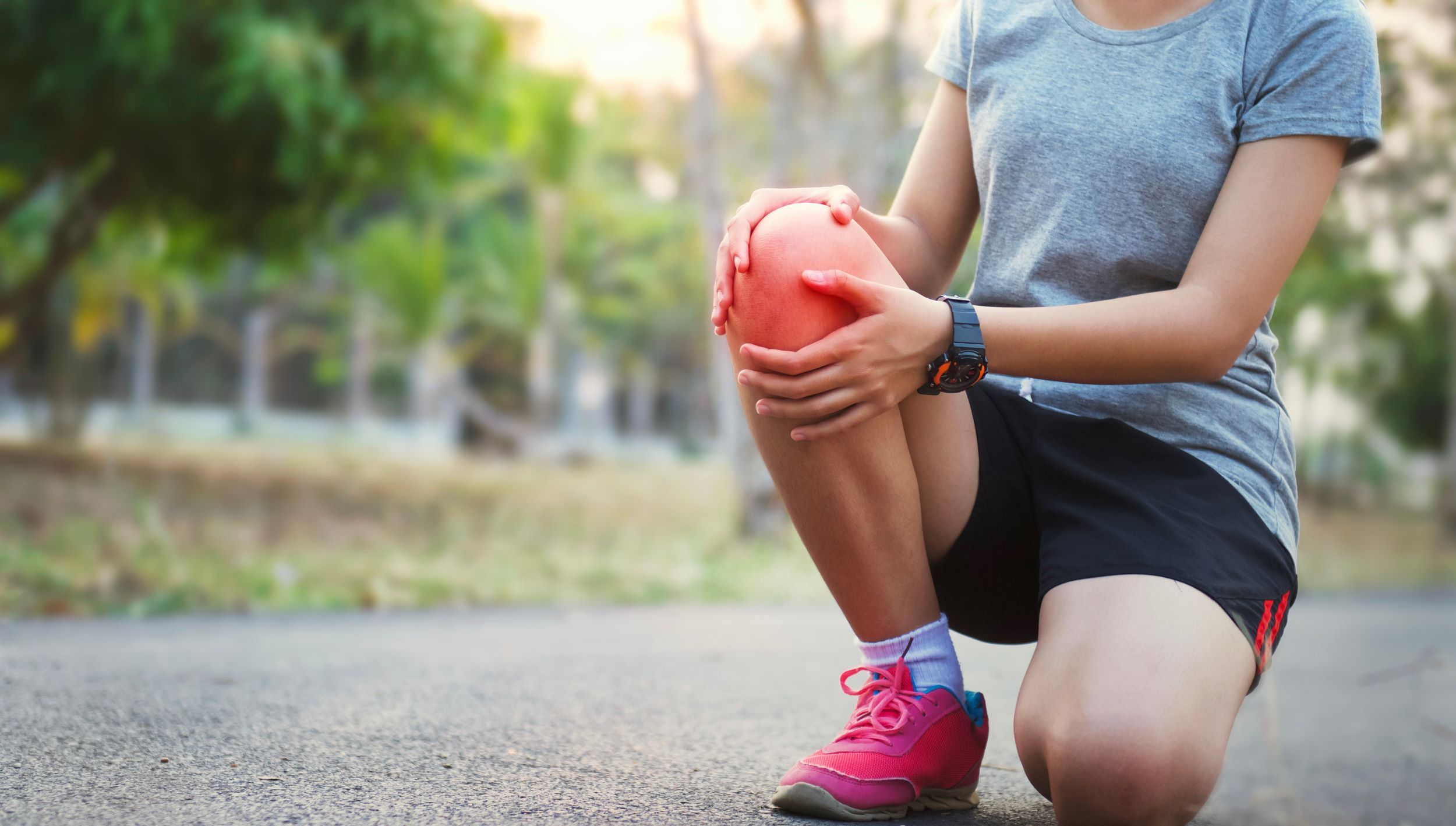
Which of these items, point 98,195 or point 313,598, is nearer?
point 313,598

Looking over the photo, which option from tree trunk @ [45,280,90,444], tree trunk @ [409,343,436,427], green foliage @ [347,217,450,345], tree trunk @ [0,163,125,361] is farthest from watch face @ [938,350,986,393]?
tree trunk @ [409,343,436,427]

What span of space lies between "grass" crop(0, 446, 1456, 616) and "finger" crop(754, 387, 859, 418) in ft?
11.0

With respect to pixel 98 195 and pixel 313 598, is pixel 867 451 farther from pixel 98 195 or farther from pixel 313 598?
pixel 98 195

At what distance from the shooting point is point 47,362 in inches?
517

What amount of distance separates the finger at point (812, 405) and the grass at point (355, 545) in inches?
132

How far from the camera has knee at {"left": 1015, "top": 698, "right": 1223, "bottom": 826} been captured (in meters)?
1.31

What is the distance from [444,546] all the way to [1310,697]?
15.1 feet

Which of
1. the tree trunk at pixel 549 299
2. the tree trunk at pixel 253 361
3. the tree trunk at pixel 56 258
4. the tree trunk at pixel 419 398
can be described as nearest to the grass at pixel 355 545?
the tree trunk at pixel 56 258

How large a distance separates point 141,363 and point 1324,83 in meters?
26.7

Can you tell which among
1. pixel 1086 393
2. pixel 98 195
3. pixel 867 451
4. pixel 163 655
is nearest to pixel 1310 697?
pixel 1086 393

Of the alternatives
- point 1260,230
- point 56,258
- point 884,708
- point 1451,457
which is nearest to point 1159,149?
point 1260,230

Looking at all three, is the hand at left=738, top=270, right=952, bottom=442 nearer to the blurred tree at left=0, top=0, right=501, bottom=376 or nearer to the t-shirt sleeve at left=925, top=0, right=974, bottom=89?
A: the t-shirt sleeve at left=925, top=0, right=974, bottom=89

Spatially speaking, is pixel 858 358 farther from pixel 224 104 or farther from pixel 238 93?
pixel 224 104

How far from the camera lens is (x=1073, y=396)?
165 cm
